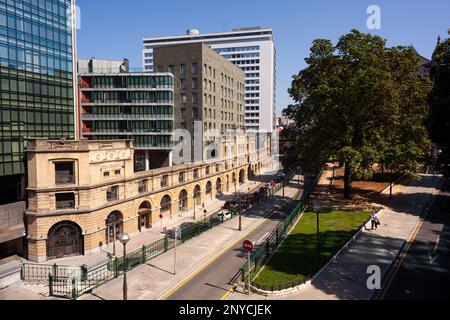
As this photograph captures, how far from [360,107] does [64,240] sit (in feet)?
111

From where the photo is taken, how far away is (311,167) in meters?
42.3

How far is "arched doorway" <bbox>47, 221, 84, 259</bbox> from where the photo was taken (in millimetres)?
33125

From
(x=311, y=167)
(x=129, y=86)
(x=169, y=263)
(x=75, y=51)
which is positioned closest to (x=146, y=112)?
(x=129, y=86)

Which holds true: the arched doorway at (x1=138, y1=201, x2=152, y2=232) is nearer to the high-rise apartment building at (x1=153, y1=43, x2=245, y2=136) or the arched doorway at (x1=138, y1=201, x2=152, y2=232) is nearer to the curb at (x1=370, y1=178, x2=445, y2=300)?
the high-rise apartment building at (x1=153, y1=43, x2=245, y2=136)

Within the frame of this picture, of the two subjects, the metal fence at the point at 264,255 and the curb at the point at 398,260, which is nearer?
the curb at the point at 398,260

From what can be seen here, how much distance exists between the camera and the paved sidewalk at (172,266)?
23453 millimetres

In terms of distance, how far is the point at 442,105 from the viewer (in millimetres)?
27141

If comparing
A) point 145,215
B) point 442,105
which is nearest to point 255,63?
point 145,215

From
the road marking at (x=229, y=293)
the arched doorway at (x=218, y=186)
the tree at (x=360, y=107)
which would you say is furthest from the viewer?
the arched doorway at (x=218, y=186)

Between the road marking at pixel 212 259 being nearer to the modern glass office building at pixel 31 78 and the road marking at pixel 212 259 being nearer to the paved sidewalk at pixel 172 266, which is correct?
the paved sidewalk at pixel 172 266

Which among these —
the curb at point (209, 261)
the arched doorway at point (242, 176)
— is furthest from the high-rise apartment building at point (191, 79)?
the curb at point (209, 261)

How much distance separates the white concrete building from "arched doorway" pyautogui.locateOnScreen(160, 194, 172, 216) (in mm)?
99544

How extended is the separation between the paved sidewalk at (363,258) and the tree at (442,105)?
24.1 ft

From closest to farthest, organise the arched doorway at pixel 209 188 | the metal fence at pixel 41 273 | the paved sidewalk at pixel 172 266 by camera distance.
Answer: the paved sidewalk at pixel 172 266 < the metal fence at pixel 41 273 < the arched doorway at pixel 209 188
